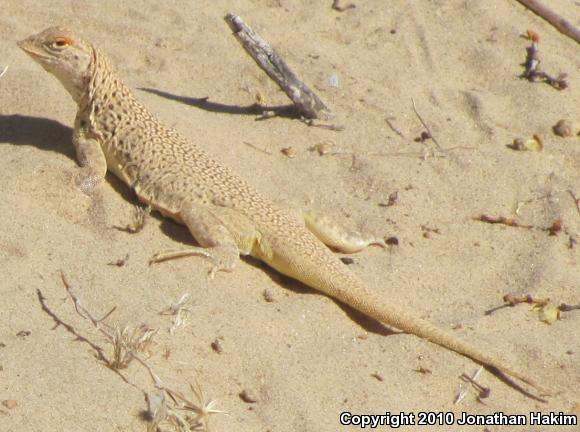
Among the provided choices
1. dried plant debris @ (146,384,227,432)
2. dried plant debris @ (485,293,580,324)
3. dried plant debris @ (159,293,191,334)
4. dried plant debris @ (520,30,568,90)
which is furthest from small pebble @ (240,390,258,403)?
dried plant debris @ (520,30,568,90)

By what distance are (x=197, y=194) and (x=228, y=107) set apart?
5.18 feet

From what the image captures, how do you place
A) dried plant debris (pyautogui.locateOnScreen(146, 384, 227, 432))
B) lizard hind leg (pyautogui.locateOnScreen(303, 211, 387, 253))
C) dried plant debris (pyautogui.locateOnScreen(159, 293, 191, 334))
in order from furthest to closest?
lizard hind leg (pyautogui.locateOnScreen(303, 211, 387, 253)) → dried plant debris (pyautogui.locateOnScreen(159, 293, 191, 334)) → dried plant debris (pyautogui.locateOnScreen(146, 384, 227, 432))

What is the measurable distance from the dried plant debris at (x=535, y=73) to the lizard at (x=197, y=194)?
2592 mm

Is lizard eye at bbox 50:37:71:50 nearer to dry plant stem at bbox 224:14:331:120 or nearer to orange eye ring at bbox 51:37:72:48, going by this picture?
orange eye ring at bbox 51:37:72:48

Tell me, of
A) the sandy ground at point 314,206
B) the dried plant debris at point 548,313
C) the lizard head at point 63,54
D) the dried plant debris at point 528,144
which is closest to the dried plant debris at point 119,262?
the sandy ground at point 314,206

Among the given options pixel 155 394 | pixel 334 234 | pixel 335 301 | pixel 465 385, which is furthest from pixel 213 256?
pixel 465 385

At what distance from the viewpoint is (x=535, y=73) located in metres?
8.00

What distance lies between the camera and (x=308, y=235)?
19.4ft

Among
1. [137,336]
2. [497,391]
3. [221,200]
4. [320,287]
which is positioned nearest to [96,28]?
[221,200]

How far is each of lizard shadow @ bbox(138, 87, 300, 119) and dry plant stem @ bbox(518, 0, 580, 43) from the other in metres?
2.56

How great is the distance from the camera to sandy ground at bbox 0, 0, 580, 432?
4844mm

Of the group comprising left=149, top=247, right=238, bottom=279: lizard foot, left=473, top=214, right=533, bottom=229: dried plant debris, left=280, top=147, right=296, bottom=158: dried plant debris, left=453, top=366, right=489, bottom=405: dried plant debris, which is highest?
left=149, top=247, right=238, bottom=279: lizard foot

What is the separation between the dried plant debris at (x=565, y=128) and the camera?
7.48 metres

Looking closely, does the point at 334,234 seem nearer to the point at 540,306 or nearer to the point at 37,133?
the point at 540,306
